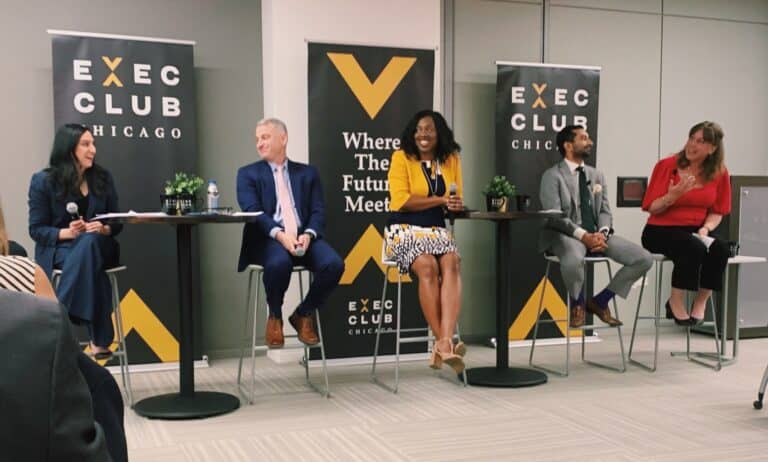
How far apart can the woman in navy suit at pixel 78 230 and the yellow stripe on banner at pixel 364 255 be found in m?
1.57

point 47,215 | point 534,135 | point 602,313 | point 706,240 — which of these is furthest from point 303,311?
point 706,240

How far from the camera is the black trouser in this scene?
4605 mm

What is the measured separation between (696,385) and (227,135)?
3.46 m

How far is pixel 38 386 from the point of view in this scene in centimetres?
70

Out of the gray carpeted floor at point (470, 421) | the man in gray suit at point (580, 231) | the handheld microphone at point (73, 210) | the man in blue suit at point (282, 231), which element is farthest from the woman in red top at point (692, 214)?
the handheld microphone at point (73, 210)

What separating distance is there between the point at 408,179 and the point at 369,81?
0.96 metres

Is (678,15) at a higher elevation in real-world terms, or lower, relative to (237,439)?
higher

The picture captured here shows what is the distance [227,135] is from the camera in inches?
199

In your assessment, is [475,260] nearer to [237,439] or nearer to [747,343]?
[747,343]

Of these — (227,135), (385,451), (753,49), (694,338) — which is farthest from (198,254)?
(753,49)

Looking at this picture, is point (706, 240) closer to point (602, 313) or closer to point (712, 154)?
point (712, 154)

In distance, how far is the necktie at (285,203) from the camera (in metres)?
4.18

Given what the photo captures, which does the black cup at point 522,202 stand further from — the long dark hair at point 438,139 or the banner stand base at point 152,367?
the banner stand base at point 152,367

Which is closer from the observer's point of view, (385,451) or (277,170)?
(385,451)
